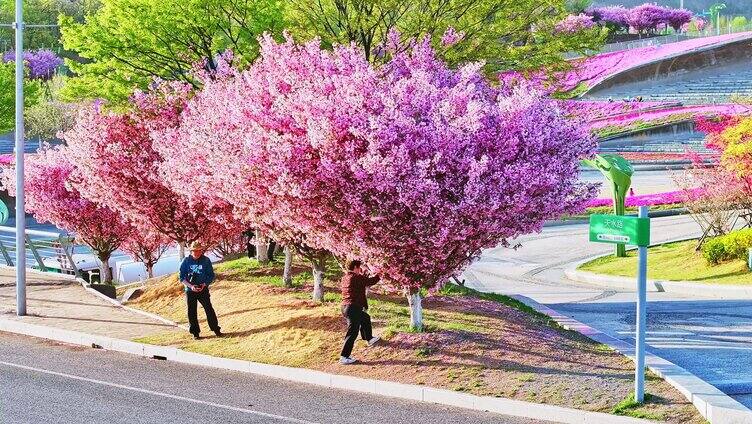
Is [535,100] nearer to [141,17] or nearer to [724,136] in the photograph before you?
[141,17]

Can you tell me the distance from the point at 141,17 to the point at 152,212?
5046 millimetres

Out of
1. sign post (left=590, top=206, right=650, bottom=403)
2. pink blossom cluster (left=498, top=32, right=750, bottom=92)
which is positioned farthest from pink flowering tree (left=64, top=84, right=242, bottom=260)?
pink blossom cluster (left=498, top=32, right=750, bottom=92)

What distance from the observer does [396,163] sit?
15234mm

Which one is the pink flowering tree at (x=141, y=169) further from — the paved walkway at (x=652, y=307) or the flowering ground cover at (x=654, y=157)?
the flowering ground cover at (x=654, y=157)

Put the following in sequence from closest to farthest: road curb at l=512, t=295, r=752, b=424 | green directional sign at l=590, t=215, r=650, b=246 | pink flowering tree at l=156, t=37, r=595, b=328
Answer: road curb at l=512, t=295, r=752, b=424, green directional sign at l=590, t=215, r=650, b=246, pink flowering tree at l=156, t=37, r=595, b=328

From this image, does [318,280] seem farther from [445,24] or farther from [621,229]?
[621,229]

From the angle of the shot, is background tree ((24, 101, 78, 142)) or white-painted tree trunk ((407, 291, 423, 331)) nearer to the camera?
white-painted tree trunk ((407, 291, 423, 331))

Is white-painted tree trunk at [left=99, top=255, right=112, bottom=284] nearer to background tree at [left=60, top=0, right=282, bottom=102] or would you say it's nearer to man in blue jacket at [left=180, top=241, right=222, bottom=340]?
background tree at [left=60, top=0, right=282, bottom=102]

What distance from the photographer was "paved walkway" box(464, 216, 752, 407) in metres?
16.7

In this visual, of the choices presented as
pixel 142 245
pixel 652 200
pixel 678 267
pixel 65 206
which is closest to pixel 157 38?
pixel 65 206

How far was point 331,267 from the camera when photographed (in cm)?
2456

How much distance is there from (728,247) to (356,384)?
1754cm

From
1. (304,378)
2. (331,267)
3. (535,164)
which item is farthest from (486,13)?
(304,378)

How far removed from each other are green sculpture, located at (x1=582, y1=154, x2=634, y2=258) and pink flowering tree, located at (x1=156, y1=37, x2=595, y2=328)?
739 inches
